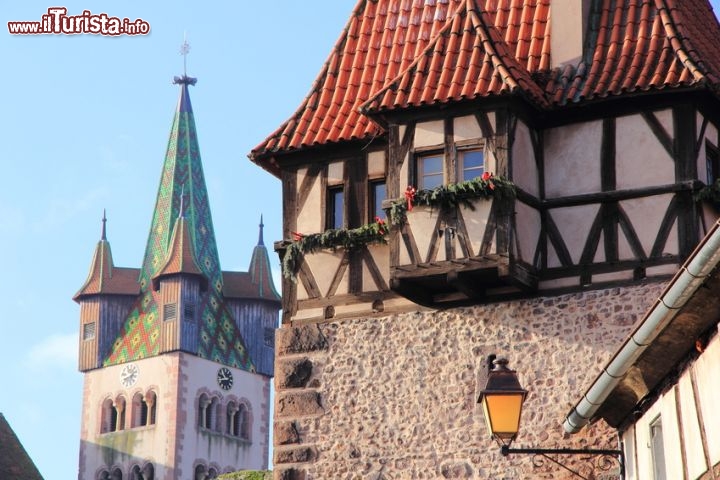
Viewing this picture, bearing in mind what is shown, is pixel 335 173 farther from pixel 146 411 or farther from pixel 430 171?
pixel 146 411

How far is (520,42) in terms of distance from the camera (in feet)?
71.8

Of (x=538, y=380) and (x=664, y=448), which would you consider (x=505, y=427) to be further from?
(x=538, y=380)

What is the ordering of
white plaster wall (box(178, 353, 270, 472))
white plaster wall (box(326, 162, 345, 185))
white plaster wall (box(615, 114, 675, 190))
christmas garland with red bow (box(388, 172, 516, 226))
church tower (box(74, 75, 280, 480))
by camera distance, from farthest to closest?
church tower (box(74, 75, 280, 480)) < white plaster wall (box(178, 353, 270, 472)) < white plaster wall (box(326, 162, 345, 185)) < white plaster wall (box(615, 114, 675, 190)) < christmas garland with red bow (box(388, 172, 516, 226))

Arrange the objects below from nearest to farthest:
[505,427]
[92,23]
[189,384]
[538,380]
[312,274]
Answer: [505,427], [538,380], [312,274], [92,23], [189,384]

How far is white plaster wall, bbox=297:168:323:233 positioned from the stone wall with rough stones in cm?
113

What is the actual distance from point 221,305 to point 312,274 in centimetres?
7775

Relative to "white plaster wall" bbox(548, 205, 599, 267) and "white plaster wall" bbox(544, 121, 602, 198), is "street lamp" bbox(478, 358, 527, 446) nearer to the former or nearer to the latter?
"white plaster wall" bbox(548, 205, 599, 267)

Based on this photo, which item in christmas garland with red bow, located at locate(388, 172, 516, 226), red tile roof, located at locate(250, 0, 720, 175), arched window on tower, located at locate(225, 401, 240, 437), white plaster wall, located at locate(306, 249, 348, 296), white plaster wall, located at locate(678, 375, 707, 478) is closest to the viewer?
white plaster wall, located at locate(678, 375, 707, 478)

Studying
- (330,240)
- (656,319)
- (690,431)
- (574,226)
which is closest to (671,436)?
(690,431)

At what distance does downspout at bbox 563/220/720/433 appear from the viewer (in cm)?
1335

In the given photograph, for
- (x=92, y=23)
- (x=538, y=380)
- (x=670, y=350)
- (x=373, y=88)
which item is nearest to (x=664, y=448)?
(x=670, y=350)

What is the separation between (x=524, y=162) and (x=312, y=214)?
9.18ft

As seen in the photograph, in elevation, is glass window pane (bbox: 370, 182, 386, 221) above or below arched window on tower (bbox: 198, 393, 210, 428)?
below

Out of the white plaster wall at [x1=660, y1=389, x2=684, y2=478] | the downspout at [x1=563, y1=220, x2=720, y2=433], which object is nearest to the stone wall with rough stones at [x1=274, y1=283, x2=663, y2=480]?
the downspout at [x1=563, y1=220, x2=720, y2=433]
